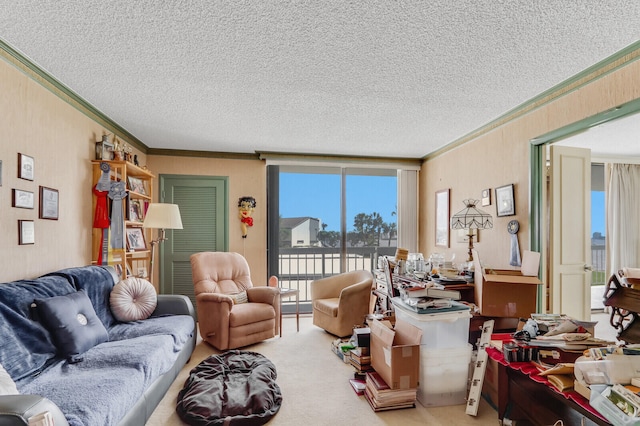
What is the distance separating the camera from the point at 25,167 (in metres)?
2.36

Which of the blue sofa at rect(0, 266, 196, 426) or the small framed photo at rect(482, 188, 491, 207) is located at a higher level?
the small framed photo at rect(482, 188, 491, 207)

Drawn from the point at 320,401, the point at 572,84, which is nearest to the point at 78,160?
the point at 320,401

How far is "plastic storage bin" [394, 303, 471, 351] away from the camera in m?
2.41

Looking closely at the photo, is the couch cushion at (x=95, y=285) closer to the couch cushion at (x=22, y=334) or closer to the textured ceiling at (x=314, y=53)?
the couch cushion at (x=22, y=334)

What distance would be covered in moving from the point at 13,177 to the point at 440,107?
3368mm

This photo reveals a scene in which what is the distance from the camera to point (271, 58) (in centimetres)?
227

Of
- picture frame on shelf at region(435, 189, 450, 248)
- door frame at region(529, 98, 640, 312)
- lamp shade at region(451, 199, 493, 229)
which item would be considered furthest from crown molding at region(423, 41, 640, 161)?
picture frame on shelf at region(435, 189, 450, 248)

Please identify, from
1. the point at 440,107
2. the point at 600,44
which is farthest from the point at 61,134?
the point at 600,44

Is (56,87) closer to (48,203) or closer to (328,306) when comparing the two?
(48,203)

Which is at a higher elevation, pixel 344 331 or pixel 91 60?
pixel 91 60

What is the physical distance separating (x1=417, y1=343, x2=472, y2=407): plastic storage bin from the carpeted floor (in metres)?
0.06

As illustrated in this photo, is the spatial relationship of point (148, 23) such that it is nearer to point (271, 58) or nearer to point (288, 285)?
point (271, 58)

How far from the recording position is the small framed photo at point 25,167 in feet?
7.57

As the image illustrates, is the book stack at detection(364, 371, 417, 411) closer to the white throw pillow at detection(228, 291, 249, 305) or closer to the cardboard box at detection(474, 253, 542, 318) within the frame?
the cardboard box at detection(474, 253, 542, 318)
